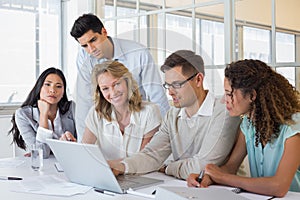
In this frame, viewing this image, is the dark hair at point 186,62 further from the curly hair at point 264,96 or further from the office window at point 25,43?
the office window at point 25,43

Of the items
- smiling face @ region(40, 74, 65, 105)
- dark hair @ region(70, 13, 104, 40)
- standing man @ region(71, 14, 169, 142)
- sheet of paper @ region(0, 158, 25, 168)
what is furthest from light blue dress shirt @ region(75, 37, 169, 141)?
smiling face @ region(40, 74, 65, 105)

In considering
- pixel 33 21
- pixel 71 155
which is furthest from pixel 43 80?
pixel 33 21

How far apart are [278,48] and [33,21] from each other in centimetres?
260

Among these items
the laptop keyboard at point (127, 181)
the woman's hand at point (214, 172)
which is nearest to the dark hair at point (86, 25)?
the laptop keyboard at point (127, 181)

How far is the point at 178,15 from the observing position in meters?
2.25

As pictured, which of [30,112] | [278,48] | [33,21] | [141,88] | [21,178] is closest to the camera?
[141,88]

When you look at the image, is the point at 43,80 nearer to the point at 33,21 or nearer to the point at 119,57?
the point at 119,57

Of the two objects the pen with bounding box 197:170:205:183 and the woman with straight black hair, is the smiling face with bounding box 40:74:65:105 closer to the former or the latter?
the woman with straight black hair

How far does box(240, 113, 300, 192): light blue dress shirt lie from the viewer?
60.8 inches

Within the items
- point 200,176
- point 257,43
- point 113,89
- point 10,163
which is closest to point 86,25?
point 113,89

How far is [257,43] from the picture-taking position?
218 cm

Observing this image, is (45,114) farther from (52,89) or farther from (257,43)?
(257,43)

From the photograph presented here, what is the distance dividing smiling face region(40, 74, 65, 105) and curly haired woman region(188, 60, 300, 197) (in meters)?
1.25

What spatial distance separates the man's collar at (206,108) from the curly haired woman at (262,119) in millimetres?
112
